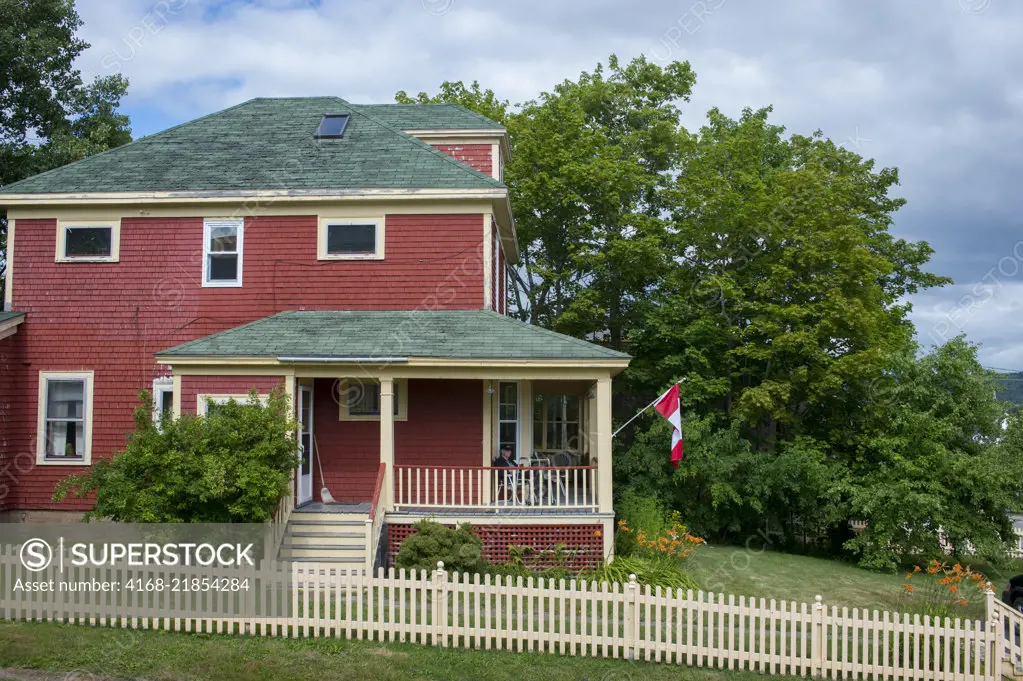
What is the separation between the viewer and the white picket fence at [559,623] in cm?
952

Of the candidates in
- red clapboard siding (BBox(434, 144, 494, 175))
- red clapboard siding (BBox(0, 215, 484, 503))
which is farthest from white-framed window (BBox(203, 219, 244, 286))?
red clapboard siding (BBox(434, 144, 494, 175))

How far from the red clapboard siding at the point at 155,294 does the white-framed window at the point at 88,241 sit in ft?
0.46

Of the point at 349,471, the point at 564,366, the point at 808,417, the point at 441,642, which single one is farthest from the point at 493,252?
the point at 808,417

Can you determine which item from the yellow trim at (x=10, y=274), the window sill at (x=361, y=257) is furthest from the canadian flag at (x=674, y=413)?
the yellow trim at (x=10, y=274)

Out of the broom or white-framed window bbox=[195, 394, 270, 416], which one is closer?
white-framed window bbox=[195, 394, 270, 416]

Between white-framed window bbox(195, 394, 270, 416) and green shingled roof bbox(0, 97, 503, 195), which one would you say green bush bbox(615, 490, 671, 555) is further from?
green shingled roof bbox(0, 97, 503, 195)

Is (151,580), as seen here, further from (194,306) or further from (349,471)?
(194,306)

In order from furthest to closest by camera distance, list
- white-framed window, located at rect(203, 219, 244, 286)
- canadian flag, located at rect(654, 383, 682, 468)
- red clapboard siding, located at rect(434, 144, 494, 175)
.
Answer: red clapboard siding, located at rect(434, 144, 494, 175), white-framed window, located at rect(203, 219, 244, 286), canadian flag, located at rect(654, 383, 682, 468)

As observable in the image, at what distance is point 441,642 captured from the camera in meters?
10.1

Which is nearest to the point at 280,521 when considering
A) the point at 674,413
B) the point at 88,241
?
the point at 674,413

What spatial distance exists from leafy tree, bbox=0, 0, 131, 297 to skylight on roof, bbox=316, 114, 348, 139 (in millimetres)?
10203

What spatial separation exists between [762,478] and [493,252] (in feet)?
26.7

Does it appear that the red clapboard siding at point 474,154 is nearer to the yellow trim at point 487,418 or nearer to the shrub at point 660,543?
the yellow trim at point 487,418

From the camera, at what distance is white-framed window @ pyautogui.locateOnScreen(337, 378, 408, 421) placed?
16.3m
